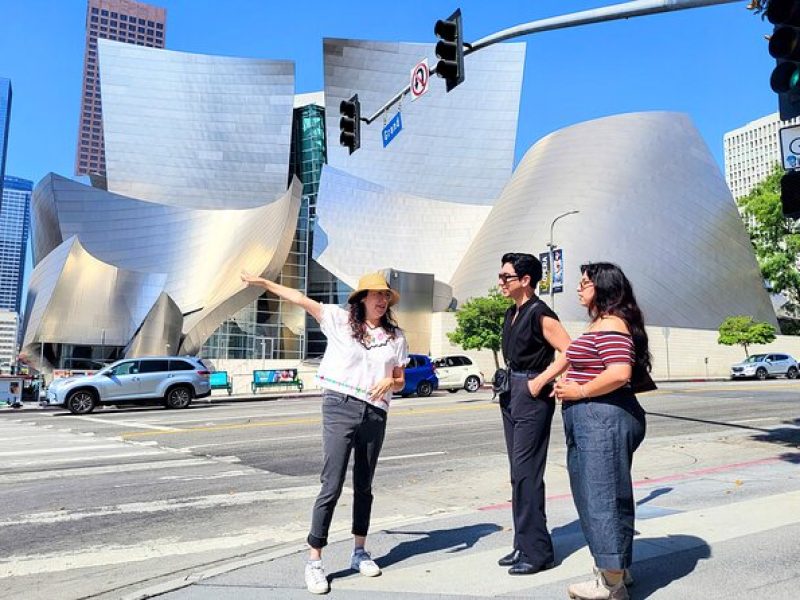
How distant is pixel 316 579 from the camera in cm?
363

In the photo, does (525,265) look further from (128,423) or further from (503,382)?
(128,423)

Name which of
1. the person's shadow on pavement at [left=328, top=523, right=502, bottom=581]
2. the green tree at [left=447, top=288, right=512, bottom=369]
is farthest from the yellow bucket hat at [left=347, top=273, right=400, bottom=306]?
the green tree at [left=447, top=288, right=512, bottom=369]

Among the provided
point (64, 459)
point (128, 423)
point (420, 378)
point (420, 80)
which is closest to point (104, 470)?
point (64, 459)

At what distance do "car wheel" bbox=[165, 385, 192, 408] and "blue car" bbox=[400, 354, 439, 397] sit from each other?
715 cm

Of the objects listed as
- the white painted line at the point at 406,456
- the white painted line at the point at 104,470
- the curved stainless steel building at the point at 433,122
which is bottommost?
the white painted line at the point at 406,456

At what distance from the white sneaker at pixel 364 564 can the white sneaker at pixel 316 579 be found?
26 centimetres

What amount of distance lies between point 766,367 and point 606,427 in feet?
120

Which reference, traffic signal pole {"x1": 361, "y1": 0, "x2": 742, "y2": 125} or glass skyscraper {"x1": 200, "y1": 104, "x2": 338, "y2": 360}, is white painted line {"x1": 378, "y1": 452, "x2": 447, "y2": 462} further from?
glass skyscraper {"x1": 200, "y1": 104, "x2": 338, "y2": 360}

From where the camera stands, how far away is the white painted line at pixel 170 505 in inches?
228

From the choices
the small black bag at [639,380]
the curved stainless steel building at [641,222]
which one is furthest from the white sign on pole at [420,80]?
the curved stainless steel building at [641,222]

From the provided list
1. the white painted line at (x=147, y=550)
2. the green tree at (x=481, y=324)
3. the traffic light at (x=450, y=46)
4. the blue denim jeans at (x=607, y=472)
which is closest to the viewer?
the blue denim jeans at (x=607, y=472)

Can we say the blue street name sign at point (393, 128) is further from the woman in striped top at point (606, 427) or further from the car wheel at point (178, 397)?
the car wheel at point (178, 397)

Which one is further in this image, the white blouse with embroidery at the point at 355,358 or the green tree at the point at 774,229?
the green tree at the point at 774,229

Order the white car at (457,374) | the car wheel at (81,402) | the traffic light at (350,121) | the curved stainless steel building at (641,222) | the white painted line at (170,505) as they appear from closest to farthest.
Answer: the white painted line at (170,505), the traffic light at (350,121), the car wheel at (81,402), the white car at (457,374), the curved stainless steel building at (641,222)
